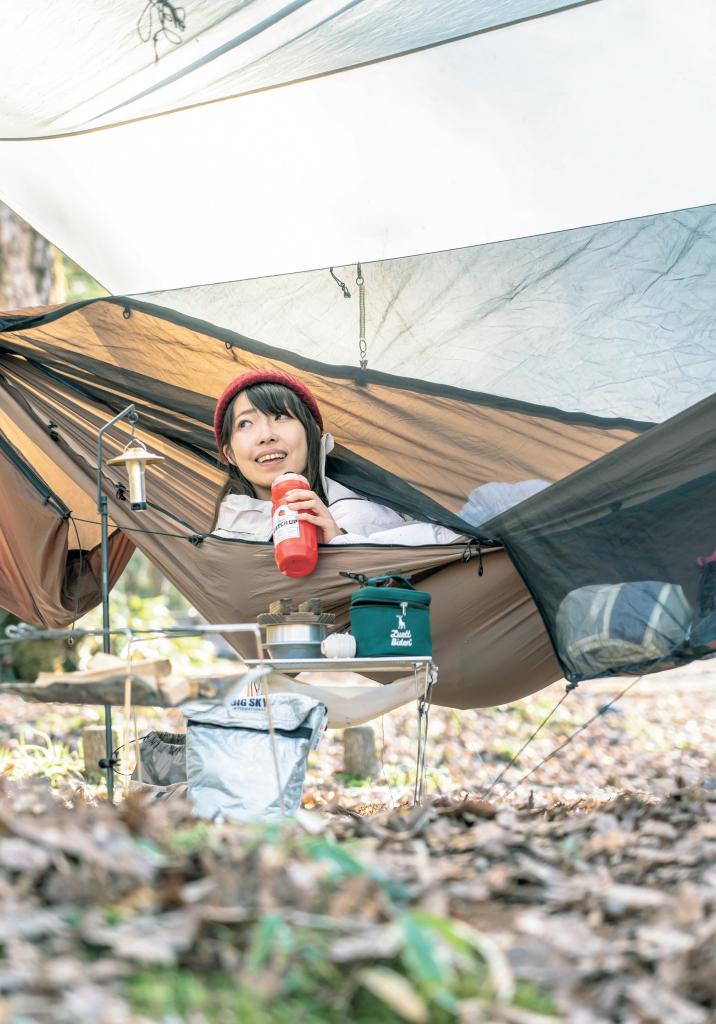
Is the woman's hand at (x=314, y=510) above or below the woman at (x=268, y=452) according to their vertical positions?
below

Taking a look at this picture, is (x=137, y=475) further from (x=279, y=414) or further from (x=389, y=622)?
(x=389, y=622)

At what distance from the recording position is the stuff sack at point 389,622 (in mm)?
2484

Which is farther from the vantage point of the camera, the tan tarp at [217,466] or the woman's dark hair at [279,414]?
the woman's dark hair at [279,414]

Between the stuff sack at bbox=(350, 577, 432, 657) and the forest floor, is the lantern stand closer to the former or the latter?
the stuff sack at bbox=(350, 577, 432, 657)

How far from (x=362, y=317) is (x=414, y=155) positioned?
455 mm

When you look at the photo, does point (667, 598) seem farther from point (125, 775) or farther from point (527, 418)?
point (125, 775)

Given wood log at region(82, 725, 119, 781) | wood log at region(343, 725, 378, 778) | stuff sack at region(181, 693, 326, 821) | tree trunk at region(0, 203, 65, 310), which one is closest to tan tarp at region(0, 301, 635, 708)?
stuff sack at region(181, 693, 326, 821)

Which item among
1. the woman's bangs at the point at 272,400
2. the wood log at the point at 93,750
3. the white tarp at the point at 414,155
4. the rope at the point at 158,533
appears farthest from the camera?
the wood log at the point at 93,750

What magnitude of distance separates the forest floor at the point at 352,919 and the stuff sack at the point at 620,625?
A: 550 mm

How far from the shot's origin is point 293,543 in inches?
107

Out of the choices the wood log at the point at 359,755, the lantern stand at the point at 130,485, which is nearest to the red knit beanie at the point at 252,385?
the lantern stand at the point at 130,485

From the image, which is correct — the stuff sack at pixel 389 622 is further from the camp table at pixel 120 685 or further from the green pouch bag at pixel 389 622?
the camp table at pixel 120 685

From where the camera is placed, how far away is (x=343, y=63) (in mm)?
2682

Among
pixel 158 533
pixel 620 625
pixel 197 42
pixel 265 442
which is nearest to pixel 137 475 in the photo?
pixel 158 533
